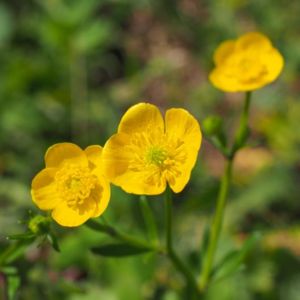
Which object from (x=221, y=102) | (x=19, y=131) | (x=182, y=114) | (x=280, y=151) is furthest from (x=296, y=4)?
(x=182, y=114)

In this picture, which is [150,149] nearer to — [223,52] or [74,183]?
[74,183]

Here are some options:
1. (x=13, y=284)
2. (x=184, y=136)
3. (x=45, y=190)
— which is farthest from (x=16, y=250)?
(x=184, y=136)

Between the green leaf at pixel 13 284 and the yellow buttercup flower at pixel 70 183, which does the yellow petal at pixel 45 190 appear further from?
the green leaf at pixel 13 284

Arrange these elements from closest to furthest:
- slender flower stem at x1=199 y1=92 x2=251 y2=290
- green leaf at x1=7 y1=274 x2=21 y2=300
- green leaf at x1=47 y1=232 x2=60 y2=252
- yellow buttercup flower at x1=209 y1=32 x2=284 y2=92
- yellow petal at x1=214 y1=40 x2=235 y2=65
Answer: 1. green leaf at x1=47 y1=232 x2=60 y2=252
2. green leaf at x1=7 y1=274 x2=21 y2=300
3. slender flower stem at x1=199 y1=92 x2=251 y2=290
4. yellow buttercup flower at x1=209 y1=32 x2=284 y2=92
5. yellow petal at x1=214 y1=40 x2=235 y2=65

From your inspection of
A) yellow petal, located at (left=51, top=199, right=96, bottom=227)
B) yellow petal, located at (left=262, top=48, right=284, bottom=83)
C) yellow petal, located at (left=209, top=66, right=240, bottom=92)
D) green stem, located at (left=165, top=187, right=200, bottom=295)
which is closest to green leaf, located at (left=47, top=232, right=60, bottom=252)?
yellow petal, located at (left=51, top=199, right=96, bottom=227)

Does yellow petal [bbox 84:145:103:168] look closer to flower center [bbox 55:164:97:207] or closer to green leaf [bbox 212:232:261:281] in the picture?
flower center [bbox 55:164:97:207]

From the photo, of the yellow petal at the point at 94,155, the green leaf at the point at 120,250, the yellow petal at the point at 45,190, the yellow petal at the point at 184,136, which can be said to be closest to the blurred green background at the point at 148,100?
the green leaf at the point at 120,250
